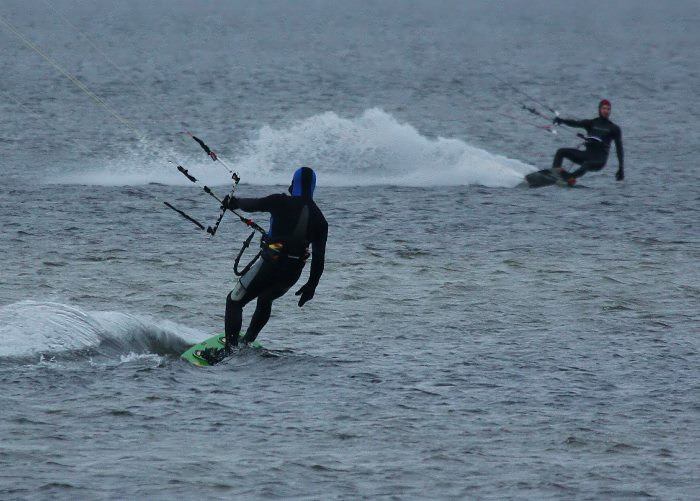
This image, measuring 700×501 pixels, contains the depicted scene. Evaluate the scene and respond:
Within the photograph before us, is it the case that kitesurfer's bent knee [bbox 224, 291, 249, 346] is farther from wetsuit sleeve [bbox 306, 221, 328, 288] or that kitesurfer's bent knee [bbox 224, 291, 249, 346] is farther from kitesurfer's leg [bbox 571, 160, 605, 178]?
kitesurfer's leg [bbox 571, 160, 605, 178]

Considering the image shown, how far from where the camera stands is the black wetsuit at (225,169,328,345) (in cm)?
1360

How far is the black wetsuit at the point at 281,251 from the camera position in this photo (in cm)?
1360

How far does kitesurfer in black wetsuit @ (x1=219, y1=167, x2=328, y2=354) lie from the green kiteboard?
13 centimetres

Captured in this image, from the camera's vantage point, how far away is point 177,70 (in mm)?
61750

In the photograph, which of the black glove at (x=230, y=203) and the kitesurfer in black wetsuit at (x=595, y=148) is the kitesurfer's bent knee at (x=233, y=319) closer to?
the black glove at (x=230, y=203)

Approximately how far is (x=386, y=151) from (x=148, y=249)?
1116cm

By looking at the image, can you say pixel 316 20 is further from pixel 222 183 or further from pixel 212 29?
pixel 222 183

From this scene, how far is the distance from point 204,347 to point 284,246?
50.0 inches

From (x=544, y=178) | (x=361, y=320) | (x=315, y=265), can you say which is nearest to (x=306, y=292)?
(x=315, y=265)

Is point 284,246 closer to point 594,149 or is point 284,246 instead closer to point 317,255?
point 317,255

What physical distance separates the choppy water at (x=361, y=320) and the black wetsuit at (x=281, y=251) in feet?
1.79

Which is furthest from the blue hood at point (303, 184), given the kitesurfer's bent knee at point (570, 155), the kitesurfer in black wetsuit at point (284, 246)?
the kitesurfer's bent knee at point (570, 155)

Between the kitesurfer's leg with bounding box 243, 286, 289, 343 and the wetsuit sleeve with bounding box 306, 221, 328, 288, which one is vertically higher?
the wetsuit sleeve with bounding box 306, 221, 328, 288

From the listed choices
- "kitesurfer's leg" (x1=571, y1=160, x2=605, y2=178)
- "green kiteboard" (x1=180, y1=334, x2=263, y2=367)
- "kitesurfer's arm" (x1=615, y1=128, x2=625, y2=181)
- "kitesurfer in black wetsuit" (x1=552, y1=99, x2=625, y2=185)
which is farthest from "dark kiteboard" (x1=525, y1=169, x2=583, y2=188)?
Answer: "green kiteboard" (x1=180, y1=334, x2=263, y2=367)
